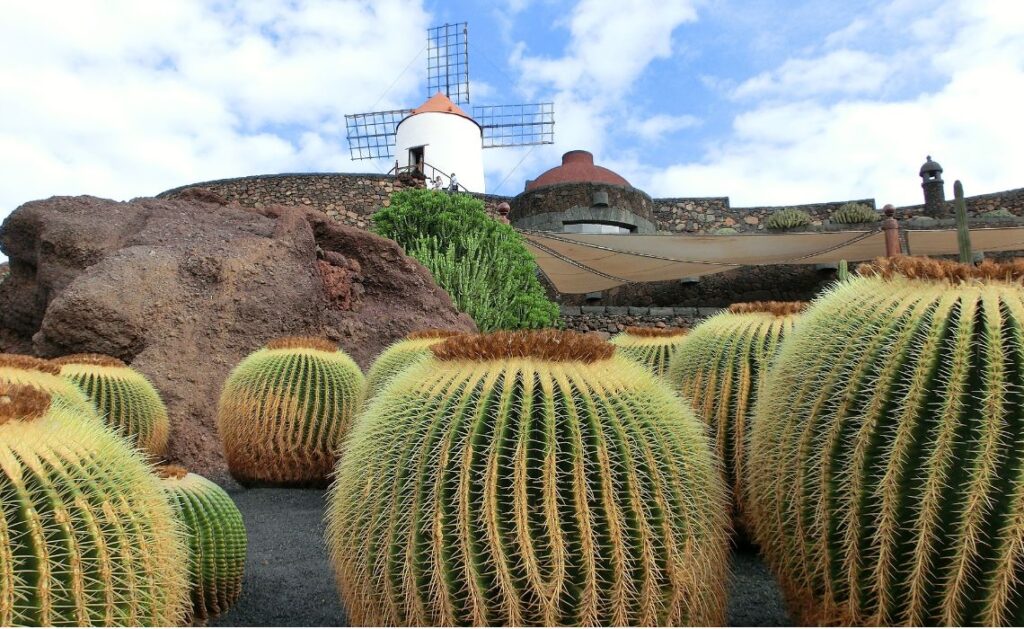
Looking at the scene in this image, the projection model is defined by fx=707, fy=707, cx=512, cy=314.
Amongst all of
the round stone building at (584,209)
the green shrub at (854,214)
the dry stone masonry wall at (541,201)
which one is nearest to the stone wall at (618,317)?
the round stone building at (584,209)

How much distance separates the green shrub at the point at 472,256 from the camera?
9.27 metres

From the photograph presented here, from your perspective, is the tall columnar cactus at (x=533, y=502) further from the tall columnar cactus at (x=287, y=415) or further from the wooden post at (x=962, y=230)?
the tall columnar cactus at (x=287, y=415)

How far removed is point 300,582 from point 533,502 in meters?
1.88

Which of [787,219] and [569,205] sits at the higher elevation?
[569,205]

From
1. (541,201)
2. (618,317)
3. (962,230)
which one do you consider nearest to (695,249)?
(618,317)

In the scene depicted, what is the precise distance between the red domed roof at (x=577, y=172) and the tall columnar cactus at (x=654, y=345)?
58.3 feet

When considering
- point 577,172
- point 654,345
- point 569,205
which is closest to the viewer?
point 654,345

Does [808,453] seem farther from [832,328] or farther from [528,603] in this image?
[528,603]

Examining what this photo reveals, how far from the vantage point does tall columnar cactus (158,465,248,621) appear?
8.97 ft

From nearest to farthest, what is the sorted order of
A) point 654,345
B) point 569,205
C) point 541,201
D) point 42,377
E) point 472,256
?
point 42,377 < point 654,345 < point 472,256 < point 569,205 < point 541,201

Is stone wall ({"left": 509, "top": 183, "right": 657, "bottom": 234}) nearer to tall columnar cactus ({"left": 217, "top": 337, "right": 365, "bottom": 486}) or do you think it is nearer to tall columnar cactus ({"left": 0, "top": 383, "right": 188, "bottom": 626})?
tall columnar cactus ({"left": 217, "top": 337, "right": 365, "bottom": 486})

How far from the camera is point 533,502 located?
1.66 meters

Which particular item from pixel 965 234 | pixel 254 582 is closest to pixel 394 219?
pixel 254 582

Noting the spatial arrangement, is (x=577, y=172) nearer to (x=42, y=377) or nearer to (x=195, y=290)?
(x=195, y=290)
